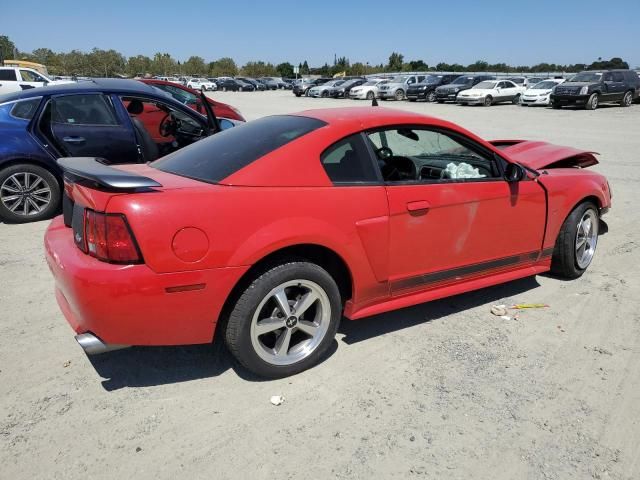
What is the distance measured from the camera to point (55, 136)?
19.9 ft

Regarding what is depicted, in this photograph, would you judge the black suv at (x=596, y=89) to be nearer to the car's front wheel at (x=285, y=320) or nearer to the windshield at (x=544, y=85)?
the windshield at (x=544, y=85)

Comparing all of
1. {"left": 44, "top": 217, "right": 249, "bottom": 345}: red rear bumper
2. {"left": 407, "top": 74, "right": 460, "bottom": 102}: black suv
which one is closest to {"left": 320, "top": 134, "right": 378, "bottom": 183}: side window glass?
{"left": 44, "top": 217, "right": 249, "bottom": 345}: red rear bumper

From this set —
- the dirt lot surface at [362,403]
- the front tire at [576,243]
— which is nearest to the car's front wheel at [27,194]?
the dirt lot surface at [362,403]

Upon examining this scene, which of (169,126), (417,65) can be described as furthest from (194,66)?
(169,126)

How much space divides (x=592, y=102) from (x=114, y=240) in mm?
26961

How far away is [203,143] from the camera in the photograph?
3.70 meters

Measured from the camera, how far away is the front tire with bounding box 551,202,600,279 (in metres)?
4.36

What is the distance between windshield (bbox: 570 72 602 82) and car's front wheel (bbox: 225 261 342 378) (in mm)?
26829

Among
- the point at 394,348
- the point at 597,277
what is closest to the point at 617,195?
the point at 597,277

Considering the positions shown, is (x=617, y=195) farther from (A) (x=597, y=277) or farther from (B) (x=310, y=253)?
(B) (x=310, y=253)

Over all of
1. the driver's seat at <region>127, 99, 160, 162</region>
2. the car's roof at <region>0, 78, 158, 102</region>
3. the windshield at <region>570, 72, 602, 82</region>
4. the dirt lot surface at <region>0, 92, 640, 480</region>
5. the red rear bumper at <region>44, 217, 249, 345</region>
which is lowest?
the dirt lot surface at <region>0, 92, 640, 480</region>

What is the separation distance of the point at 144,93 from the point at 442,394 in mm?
5182

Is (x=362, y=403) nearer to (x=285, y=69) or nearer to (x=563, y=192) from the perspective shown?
(x=563, y=192)

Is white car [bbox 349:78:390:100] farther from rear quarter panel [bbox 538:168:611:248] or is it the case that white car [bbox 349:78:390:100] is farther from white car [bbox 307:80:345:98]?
rear quarter panel [bbox 538:168:611:248]
